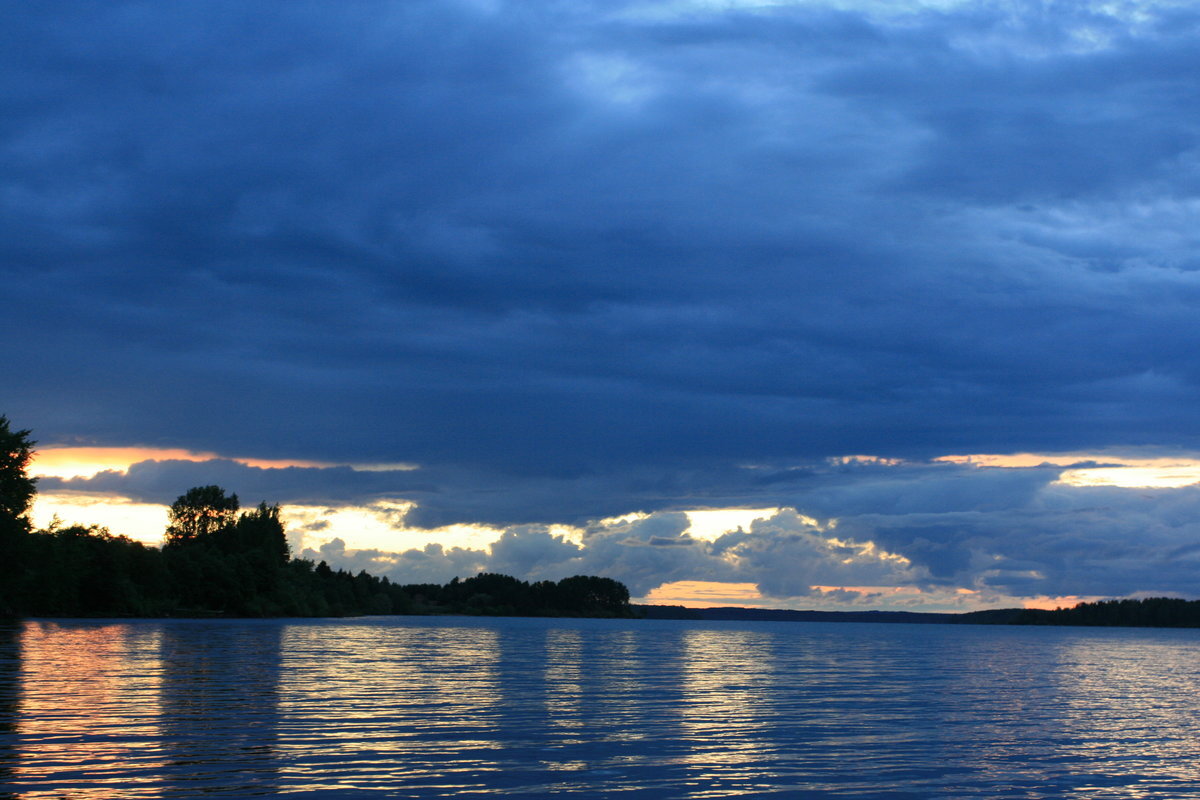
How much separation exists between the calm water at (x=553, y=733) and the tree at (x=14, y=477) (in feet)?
182

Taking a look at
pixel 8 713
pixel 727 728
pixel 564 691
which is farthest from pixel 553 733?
pixel 8 713

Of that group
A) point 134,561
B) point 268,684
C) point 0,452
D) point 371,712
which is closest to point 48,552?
point 0,452

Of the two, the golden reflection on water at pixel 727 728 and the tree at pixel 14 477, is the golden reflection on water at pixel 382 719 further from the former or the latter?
the tree at pixel 14 477

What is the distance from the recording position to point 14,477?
11575 centimetres

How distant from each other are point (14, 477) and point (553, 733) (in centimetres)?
10288

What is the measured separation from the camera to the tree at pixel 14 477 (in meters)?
115

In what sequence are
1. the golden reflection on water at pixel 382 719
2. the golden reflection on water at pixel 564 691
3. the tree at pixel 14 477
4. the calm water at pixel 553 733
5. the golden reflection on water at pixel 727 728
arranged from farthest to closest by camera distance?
the tree at pixel 14 477 → the golden reflection on water at pixel 564 691 → the golden reflection on water at pixel 727 728 → the golden reflection on water at pixel 382 719 → the calm water at pixel 553 733

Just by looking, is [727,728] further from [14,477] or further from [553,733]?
[14,477]

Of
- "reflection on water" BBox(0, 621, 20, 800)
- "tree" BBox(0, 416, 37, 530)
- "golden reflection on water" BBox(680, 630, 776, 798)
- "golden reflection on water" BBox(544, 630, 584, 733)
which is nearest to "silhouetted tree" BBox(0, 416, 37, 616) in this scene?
"tree" BBox(0, 416, 37, 530)

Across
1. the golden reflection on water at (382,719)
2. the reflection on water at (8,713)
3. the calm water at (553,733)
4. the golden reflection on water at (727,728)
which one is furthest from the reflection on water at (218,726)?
the golden reflection on water at (727,728)

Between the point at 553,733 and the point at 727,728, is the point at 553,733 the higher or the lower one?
the higher one

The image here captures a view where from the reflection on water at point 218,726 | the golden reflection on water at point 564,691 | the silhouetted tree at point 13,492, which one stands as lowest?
the golden reflection on water at point 564,691

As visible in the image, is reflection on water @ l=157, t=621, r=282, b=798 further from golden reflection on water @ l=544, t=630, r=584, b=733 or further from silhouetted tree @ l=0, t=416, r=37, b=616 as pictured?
silhouetted tree @ l=0, t=416, r=37, b=616

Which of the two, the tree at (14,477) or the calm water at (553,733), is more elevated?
the tree at (14,477)
